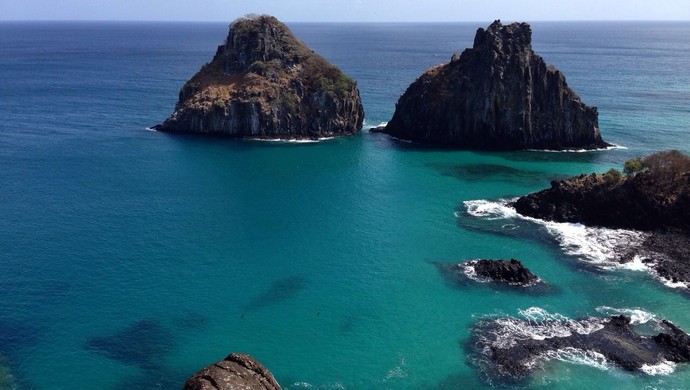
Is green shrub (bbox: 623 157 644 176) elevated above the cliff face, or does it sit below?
above

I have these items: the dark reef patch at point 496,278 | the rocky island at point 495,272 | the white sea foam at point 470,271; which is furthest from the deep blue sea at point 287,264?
the rocky island at point 495,272

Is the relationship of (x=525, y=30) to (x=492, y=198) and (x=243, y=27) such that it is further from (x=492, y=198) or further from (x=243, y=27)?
(x=243, y=27)

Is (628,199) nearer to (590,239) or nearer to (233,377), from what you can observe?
(590,239)

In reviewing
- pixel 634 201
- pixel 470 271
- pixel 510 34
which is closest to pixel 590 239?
pixel 634 201

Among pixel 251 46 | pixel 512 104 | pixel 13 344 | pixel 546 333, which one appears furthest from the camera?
pixel 251 46

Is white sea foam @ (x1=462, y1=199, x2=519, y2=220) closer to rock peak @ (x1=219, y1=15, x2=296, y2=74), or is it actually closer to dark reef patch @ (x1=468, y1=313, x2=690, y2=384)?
dark reef patch @ (x1=468, y1=313, x2=690, y2=384)

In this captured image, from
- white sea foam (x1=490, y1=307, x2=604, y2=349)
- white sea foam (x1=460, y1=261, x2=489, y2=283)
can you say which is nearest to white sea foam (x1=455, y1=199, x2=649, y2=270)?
white sea foam (x1=460, y1=261, x2=489, y2=283)

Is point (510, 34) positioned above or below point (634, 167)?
above
